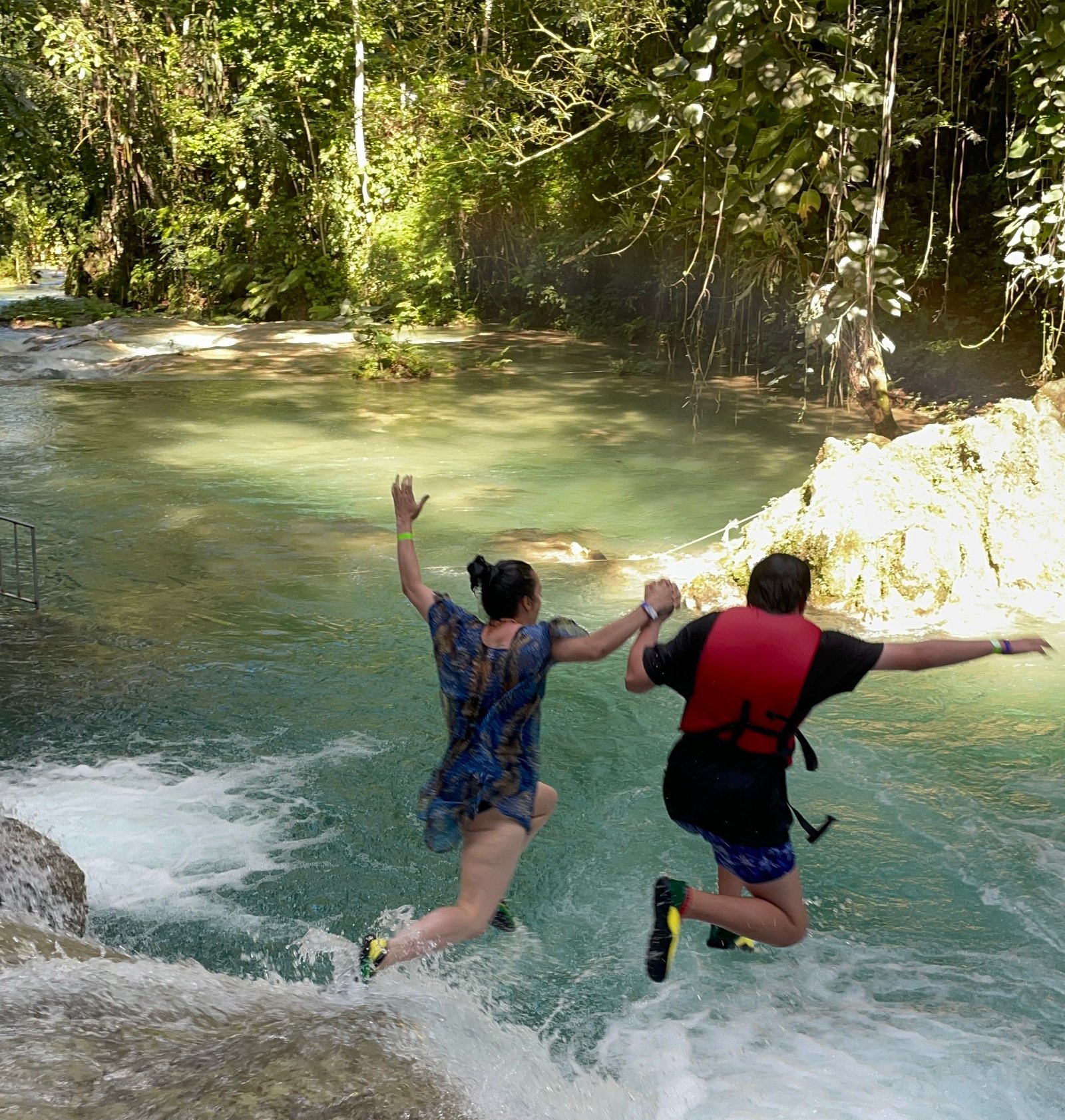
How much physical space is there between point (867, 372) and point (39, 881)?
29.9ft

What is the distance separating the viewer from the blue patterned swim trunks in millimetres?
4145

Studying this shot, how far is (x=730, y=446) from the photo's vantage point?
1548 centimetres

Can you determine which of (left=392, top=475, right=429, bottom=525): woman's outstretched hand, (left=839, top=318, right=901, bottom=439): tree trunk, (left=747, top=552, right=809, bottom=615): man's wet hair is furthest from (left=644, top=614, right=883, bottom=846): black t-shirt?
(left=839, top=318, right=901, bottom=439): tree trunk

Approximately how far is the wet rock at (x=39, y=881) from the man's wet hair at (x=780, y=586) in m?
2.86

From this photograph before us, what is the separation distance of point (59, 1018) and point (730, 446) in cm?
1267

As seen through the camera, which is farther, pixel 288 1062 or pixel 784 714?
pixel 784 714

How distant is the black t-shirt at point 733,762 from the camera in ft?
13.0

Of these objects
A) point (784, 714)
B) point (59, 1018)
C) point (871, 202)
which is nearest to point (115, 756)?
point (59, 1018)

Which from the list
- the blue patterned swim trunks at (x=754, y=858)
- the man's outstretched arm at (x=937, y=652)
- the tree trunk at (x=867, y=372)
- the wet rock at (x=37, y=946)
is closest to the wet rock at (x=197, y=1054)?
the wet rock at (x=37, y=946)

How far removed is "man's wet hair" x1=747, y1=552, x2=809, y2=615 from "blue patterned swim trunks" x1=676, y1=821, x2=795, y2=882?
78cm

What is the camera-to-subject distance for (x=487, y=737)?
4180 millimetres

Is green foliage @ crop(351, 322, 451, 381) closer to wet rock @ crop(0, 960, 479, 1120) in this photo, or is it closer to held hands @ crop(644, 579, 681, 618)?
wet rock @ crop(0, 960, 479, 1120)

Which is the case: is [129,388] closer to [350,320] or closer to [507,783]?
[350,320]

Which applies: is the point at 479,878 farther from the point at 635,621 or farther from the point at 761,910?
the point at 635,621
